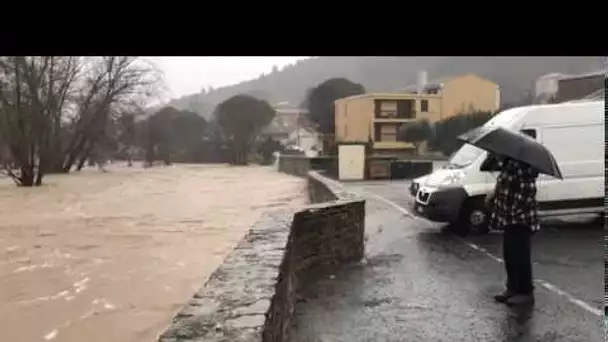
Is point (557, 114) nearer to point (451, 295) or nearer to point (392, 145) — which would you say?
point (451, 295)

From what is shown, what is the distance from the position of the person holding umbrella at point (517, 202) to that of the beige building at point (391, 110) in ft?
110

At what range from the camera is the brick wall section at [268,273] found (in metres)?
3.37

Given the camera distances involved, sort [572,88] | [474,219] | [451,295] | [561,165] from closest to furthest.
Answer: [451,295] < [474,219] < [561,165] < [572,88]

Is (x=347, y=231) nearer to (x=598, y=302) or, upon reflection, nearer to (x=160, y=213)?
(x=598, y=302)

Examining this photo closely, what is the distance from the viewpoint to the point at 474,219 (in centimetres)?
1112

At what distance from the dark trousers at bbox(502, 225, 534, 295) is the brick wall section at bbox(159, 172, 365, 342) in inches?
80.8

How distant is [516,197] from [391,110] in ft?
122

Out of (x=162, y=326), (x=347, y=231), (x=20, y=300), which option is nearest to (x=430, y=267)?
(x=347, y=231)

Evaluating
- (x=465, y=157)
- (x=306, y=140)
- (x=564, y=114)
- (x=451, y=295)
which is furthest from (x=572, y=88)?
(x=306, y=140)

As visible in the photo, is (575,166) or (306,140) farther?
(306,140)

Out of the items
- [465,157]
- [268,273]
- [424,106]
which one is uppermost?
[424,106]
